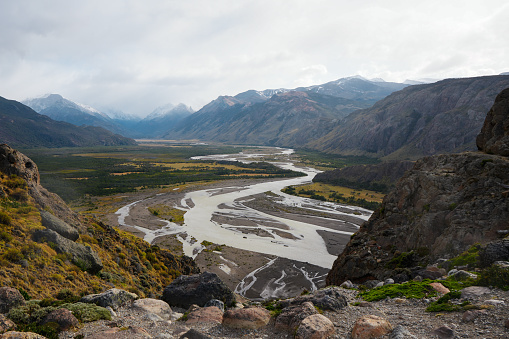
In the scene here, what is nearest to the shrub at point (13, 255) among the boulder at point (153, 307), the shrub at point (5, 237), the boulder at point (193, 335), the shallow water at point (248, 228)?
the shrub at point (5, 237)

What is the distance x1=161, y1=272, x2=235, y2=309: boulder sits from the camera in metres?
16.3

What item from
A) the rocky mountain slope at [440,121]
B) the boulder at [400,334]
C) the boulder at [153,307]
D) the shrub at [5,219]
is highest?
the rocky mountain slope at [440,121]

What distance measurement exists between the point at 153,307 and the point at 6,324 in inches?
230

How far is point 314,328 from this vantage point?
31.0 feet

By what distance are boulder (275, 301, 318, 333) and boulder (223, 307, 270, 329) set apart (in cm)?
70

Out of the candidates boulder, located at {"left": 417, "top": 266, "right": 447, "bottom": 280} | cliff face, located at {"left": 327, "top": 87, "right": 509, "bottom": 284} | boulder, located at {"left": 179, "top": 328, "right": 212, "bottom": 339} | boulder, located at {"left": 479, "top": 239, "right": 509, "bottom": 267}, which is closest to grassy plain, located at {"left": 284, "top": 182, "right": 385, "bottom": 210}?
cliff face, located at {"left": 327, "top": 87, "right": 509, "bottom": 284}

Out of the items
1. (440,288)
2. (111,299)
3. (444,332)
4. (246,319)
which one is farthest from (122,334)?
(440,288)

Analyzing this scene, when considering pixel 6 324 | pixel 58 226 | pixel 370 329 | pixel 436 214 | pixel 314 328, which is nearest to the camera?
pixel 370 329

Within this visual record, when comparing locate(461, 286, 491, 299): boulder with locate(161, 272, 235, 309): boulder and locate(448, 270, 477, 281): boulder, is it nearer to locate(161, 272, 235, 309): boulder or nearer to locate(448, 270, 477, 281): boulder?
locate(448, 270, 477, 281): boulder

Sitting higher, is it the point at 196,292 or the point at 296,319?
the point at 296,319

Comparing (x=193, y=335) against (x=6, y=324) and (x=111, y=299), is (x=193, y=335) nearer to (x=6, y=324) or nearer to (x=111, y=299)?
(x=111, y=299)

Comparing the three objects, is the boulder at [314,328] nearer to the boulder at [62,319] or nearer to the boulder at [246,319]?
the boulder at [246,319]

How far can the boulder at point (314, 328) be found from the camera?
30.6 ft

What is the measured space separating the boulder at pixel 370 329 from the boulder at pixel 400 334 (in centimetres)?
26
